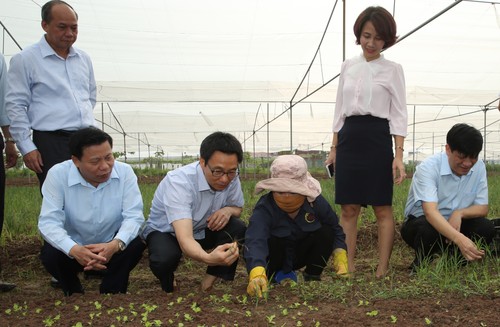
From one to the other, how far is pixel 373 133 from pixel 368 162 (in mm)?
162

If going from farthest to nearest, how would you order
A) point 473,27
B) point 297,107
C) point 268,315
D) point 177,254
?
point 297,107 → point 473,27 → point 177,254 → point 268,315

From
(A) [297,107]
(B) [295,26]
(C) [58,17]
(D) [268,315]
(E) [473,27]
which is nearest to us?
(D) [268,315]

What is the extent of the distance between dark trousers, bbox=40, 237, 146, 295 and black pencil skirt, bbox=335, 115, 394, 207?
3.91 feet

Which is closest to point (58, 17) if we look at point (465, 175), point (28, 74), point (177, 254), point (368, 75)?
point (28, 74)

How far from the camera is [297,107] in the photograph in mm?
16016

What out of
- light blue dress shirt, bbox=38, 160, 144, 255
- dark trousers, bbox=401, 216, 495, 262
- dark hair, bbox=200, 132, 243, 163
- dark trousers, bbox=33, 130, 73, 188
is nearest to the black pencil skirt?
dark trousers, bbox=401, 216, 495, 262

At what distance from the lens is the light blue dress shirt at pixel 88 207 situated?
2.35 metres

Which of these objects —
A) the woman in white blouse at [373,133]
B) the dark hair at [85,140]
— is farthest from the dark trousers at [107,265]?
the woman in white blouse at [373,133]

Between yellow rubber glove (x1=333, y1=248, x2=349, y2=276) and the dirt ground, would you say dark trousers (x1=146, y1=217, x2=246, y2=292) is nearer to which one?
the dirt ground

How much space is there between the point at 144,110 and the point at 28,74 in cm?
1378

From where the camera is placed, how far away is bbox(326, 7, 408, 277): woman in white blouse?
272cm

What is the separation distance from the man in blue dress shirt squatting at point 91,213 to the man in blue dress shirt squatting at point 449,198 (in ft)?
5.04

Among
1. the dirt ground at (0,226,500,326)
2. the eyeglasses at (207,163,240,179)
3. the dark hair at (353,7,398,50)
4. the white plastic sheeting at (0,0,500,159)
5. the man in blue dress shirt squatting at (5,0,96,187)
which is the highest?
the white plastic sheeting at (0,0,500,159)

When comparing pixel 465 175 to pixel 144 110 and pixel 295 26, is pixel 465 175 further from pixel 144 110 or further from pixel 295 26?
pixel 144 110
